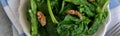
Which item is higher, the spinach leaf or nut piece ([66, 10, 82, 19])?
nut piece ([66, 10, 82, 19])

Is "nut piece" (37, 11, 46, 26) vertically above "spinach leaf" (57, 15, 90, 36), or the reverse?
"nut piece" (37, 11, 46, 26)

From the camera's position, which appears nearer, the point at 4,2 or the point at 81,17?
the point at 81,17

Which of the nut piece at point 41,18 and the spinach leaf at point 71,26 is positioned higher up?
the nut piece at point 41,18

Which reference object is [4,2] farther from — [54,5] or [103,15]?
[103,15]

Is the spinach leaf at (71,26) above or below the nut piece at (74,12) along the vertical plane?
below

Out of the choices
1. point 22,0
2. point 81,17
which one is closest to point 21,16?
point 22,0

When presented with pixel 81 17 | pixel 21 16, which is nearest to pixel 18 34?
pixel 21 16

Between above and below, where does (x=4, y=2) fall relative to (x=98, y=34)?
above
